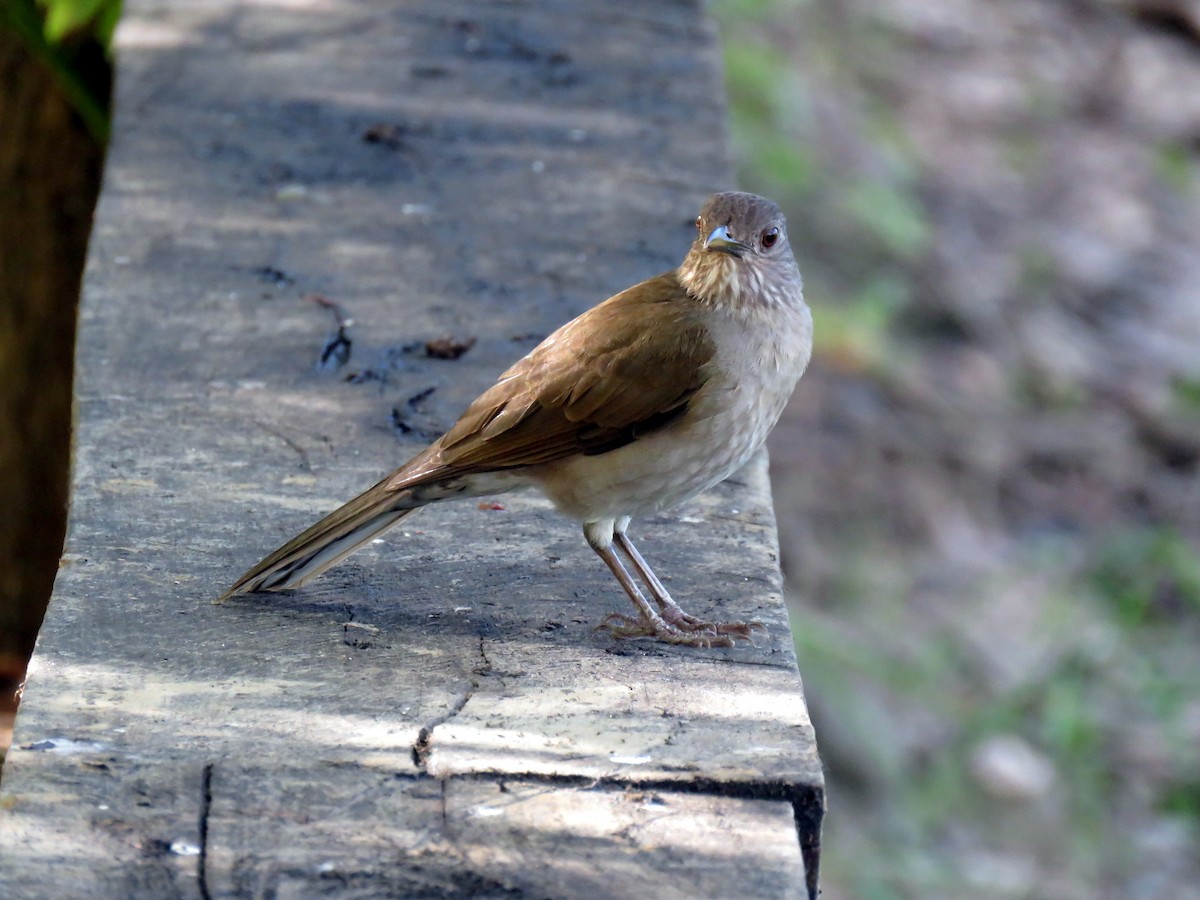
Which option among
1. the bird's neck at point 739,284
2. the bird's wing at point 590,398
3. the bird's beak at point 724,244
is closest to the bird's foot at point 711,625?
the bird's wing at point 590,398

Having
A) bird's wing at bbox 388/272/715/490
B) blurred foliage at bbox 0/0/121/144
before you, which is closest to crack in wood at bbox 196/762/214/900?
bird's wing at bbox 388/272/715/490

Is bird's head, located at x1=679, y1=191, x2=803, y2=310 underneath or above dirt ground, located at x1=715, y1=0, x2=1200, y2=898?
above

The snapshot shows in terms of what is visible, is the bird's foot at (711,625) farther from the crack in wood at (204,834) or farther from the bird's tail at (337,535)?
the crack in wood at (204,834)

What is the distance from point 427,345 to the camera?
4.33 meters

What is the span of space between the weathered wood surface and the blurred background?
3.21ft

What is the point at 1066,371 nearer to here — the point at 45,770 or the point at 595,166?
the point at 595,166

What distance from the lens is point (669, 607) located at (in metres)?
3.29

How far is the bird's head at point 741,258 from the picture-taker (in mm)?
3676

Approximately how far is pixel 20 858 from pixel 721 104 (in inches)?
171

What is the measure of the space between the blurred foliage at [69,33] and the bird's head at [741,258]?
2.56 m

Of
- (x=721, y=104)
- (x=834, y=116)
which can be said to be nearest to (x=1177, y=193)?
(x=834, y=116)

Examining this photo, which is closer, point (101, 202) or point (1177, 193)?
point (101, 202)

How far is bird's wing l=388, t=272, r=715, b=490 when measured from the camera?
349cm

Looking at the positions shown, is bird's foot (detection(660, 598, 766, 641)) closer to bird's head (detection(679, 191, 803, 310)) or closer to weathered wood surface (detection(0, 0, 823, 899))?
weathered wood surface (detection(0, 0, 823, 899))
